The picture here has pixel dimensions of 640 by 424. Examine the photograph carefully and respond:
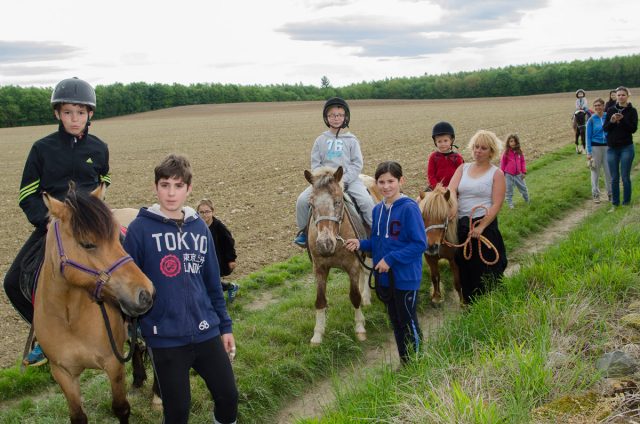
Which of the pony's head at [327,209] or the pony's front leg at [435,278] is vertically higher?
the pony's head at [327,209]

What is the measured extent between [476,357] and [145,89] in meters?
89.0

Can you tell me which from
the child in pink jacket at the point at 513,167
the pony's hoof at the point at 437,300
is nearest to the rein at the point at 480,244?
the pony's hoof at the point at 437,300

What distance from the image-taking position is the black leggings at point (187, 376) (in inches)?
125

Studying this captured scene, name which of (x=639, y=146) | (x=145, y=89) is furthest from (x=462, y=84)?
(x=639, y=146)

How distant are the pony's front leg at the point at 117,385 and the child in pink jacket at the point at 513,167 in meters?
9.09

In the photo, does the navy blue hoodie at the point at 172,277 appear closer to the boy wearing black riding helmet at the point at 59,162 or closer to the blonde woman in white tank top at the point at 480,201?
the boy wearing black riding helmet at the point at 59,162

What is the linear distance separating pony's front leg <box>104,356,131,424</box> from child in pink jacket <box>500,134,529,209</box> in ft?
29.8

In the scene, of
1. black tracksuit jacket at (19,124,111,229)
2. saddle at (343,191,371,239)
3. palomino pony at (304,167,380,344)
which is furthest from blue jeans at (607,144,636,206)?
black tracksuit jacket at (19,124,111,229)

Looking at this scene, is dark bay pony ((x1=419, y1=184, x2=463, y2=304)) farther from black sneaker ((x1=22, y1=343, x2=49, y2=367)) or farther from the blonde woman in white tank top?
black sneaker ((x1=22, y1=343, x2=49, y2=367))

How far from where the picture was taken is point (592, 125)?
35.7 ft

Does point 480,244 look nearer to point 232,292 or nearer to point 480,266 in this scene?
point 480,266

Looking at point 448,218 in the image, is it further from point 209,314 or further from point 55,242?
point 55,242

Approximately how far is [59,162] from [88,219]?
4.70 feet

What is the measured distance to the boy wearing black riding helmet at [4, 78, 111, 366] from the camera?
167 inches
